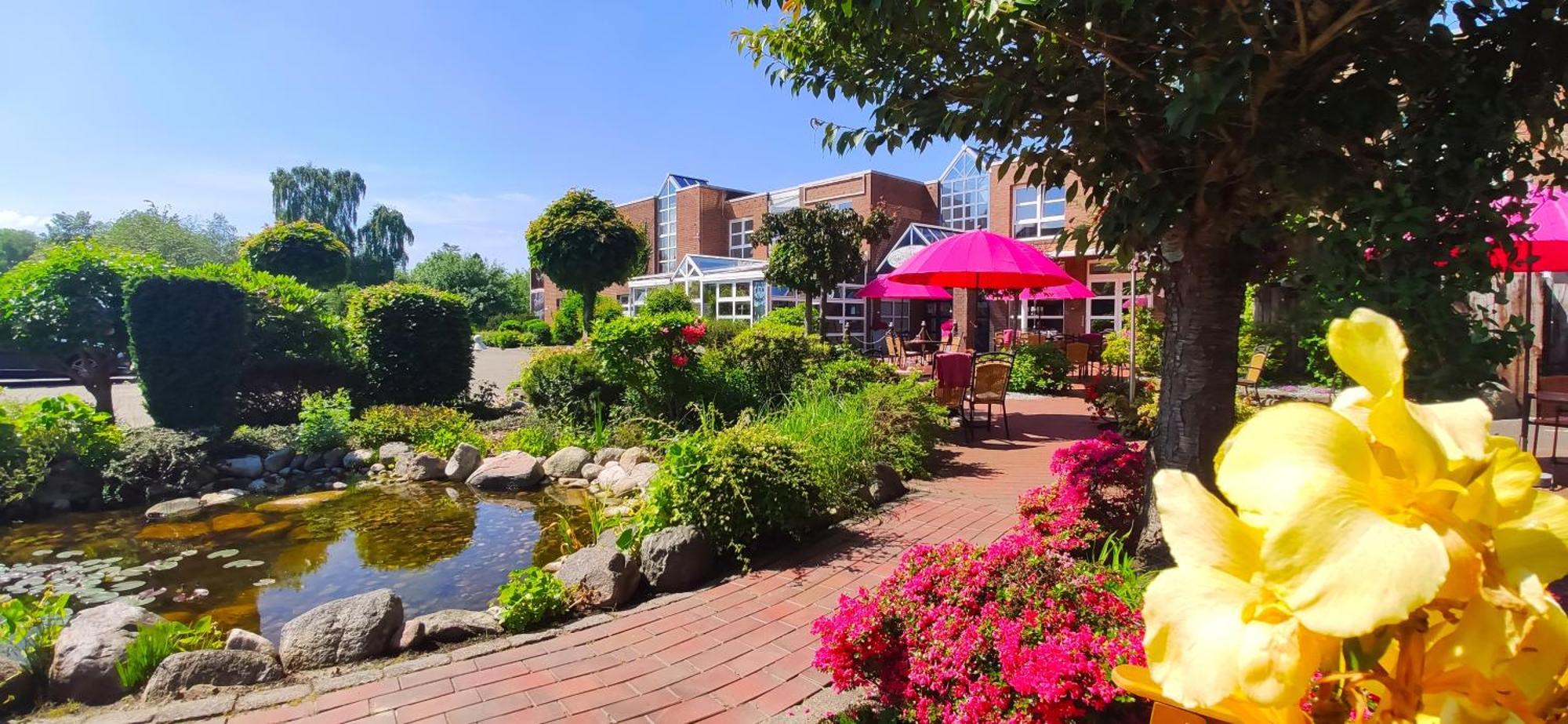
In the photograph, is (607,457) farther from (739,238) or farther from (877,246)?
(739,238)

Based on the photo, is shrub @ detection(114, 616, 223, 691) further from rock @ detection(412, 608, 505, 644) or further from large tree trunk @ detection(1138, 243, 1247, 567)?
large tree trunk @ detection(1138, 243, 1247, 567)

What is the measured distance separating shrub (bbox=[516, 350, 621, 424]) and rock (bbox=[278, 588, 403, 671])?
5595mm

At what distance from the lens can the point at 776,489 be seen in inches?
176

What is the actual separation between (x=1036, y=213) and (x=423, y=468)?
62.6 feet

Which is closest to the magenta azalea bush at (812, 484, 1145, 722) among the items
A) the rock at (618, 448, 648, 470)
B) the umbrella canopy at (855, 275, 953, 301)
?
the rock at (618, 448, 648, 470)

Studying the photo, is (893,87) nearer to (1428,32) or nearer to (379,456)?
(1428,32)

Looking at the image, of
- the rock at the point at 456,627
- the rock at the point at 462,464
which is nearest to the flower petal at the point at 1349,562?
the rock at the point at 456,627

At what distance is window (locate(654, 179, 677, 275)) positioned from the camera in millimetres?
36581

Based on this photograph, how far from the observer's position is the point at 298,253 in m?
17.2

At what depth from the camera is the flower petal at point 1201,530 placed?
1.58ft

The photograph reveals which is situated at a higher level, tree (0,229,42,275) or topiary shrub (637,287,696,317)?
tree (0,229,42,275)

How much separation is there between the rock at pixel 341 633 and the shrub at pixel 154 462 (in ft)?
16.1

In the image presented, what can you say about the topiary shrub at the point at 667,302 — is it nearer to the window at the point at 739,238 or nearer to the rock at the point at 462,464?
the window at the point at 739,238

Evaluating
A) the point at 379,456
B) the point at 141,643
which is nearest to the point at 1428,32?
the point at 141,643
